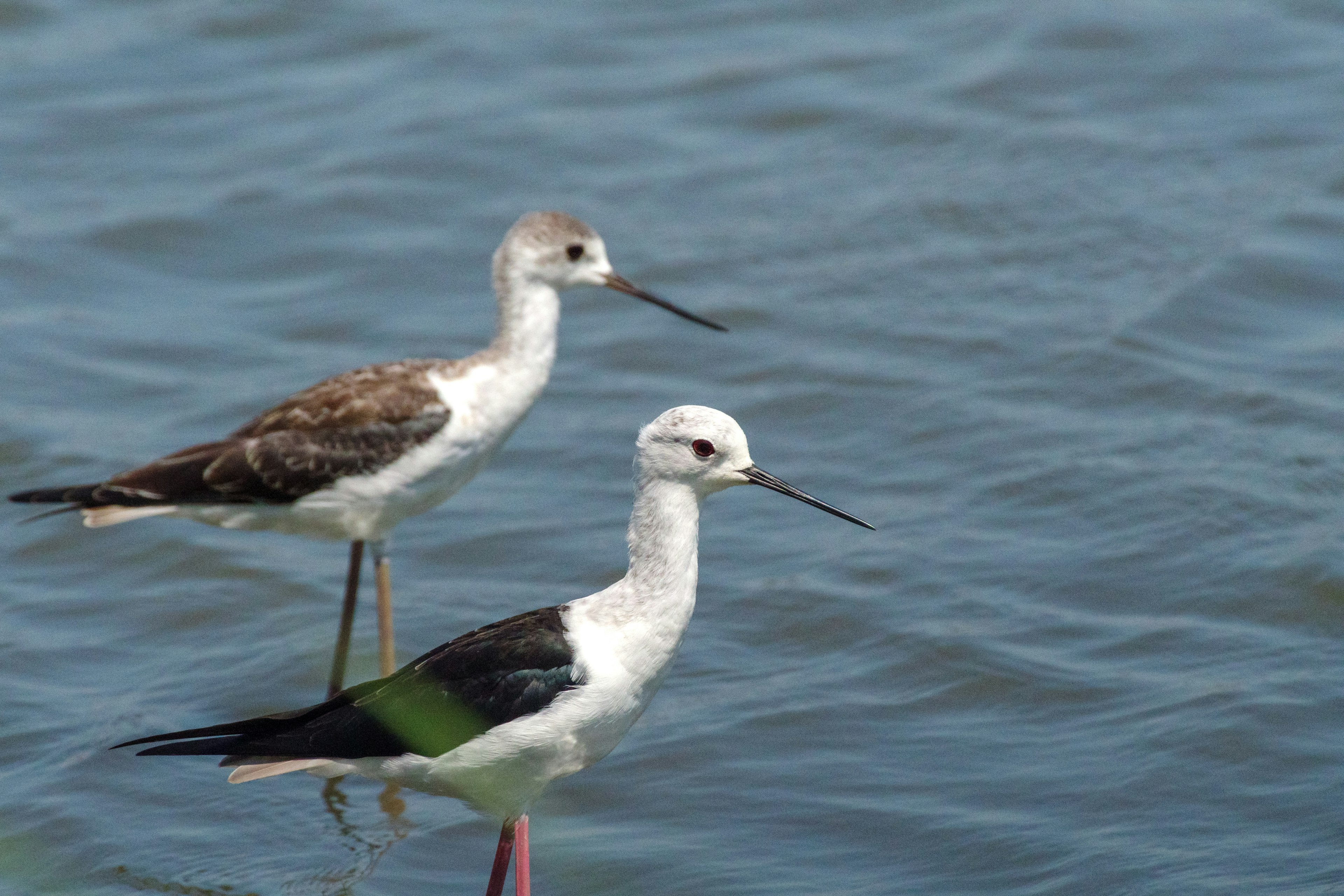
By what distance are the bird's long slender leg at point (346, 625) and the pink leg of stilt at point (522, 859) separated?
5.60ft

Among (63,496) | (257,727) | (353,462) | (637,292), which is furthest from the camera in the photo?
(637,292)

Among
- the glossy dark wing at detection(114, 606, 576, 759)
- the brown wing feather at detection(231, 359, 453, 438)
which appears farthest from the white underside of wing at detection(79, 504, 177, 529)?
the glossy dark wing at detection(114, 606, 576, 759)

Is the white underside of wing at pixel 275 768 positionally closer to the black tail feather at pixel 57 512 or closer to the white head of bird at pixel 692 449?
the white head of bird at pixel 692 449

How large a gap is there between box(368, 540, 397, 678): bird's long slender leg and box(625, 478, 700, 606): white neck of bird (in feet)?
6.67

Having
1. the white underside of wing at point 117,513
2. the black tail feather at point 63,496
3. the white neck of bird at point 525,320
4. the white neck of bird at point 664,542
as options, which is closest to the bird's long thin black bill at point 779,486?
the white neck of bird at point 664,542

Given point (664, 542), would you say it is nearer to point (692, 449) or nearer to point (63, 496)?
point (692, 449)

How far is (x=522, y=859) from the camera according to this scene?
5.45 meters

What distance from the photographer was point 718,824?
626 centimetres

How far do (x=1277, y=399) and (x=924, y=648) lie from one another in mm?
2665

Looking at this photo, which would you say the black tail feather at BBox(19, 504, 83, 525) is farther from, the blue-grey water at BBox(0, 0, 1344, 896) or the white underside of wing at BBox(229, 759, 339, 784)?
the white underside of wing at BBox(229, 759, 339, 784)

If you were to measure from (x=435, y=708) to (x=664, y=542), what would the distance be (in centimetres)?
82

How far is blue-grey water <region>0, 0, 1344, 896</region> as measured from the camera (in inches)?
247

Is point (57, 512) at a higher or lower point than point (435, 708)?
higher

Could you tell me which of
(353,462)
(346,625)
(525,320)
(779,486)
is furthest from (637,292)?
(779,486)
